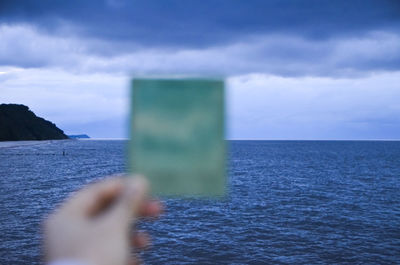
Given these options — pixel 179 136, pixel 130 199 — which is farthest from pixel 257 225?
pixel 130 199

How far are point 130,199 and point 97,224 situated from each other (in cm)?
23

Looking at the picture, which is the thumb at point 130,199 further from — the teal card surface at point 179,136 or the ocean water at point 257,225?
the ocean water at point 257,225

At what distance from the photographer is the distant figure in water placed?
184cm

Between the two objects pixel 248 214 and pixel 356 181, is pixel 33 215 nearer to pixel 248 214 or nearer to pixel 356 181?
pixel 248 214

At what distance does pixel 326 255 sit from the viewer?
82.0 feet

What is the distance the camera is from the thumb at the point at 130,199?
1.99 m

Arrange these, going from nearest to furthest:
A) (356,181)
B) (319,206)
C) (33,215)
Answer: (33,215), (319,206), (356,181)

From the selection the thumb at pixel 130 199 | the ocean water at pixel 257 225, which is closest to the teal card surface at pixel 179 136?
the thumb at pixel 130 199

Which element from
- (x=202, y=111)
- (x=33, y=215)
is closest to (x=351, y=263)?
(x=202, y=111)

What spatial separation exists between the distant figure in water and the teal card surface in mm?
200

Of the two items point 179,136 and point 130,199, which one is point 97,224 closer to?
point 130,199

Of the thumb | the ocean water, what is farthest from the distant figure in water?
the ocean water

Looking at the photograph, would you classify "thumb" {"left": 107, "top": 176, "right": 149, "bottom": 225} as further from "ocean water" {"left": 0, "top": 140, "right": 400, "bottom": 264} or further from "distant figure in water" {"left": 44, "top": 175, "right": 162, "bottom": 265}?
"ocean water" {"left": 0, "top": 140, "right": 400, "bottom": 264}

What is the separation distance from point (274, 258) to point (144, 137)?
23489 millimetres
